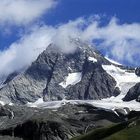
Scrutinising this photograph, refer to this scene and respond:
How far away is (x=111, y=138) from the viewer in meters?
182

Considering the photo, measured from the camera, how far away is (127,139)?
17812 cm

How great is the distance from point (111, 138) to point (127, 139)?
20.8 ft

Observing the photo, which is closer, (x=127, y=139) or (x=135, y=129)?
(x=127, y=139)

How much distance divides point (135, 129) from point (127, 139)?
520 inches

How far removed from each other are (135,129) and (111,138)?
11.9 meters

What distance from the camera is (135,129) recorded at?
191 m
